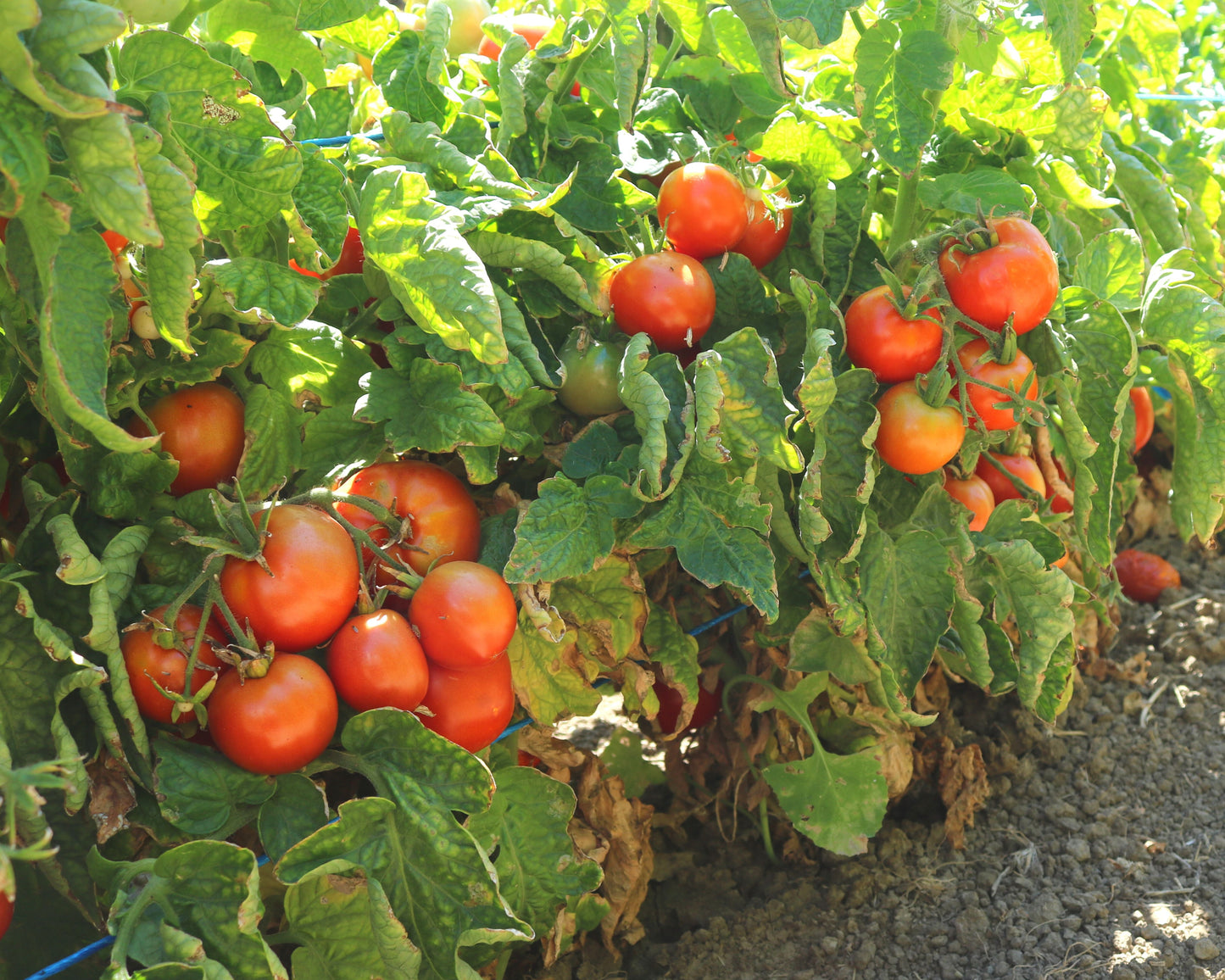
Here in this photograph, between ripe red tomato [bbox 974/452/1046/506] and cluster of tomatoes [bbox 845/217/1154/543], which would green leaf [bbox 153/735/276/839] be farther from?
ripe red tomato [bbox 974/452/1046/506]

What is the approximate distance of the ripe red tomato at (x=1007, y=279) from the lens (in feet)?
3.90

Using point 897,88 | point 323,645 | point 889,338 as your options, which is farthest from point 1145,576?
point 323,645

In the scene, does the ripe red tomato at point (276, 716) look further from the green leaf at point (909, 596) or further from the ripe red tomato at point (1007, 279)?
the ripe red tomato at point (1007, 279)

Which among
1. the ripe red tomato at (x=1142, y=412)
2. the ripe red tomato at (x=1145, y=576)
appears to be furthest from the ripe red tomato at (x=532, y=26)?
the ripe red tomato at (x=1145, y=576)

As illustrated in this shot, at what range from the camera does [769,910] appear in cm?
155

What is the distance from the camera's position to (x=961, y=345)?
1.26 m

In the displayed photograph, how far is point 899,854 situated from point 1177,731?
0.63m

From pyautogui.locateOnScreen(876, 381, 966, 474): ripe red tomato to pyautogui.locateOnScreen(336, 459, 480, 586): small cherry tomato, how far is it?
1.63 ft

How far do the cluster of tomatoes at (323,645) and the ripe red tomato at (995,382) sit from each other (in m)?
0.60

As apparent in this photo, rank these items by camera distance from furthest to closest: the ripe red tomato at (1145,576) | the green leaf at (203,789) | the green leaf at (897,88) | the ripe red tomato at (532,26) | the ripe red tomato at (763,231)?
the ripe red tomato at (1145,576), the ripe red tomato at (532,26), the ripe red tomato at (763,231), the green leaf at (897,88), the green leaf at (203,789)

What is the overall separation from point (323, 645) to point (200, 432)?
26 cm

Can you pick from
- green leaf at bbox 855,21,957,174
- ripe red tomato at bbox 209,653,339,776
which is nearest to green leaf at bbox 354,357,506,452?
ripe red tomato at bbox 209,653,339,776

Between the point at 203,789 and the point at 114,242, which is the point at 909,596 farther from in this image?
the point at 114,242

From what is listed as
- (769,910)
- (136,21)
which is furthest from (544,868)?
(136,21)
